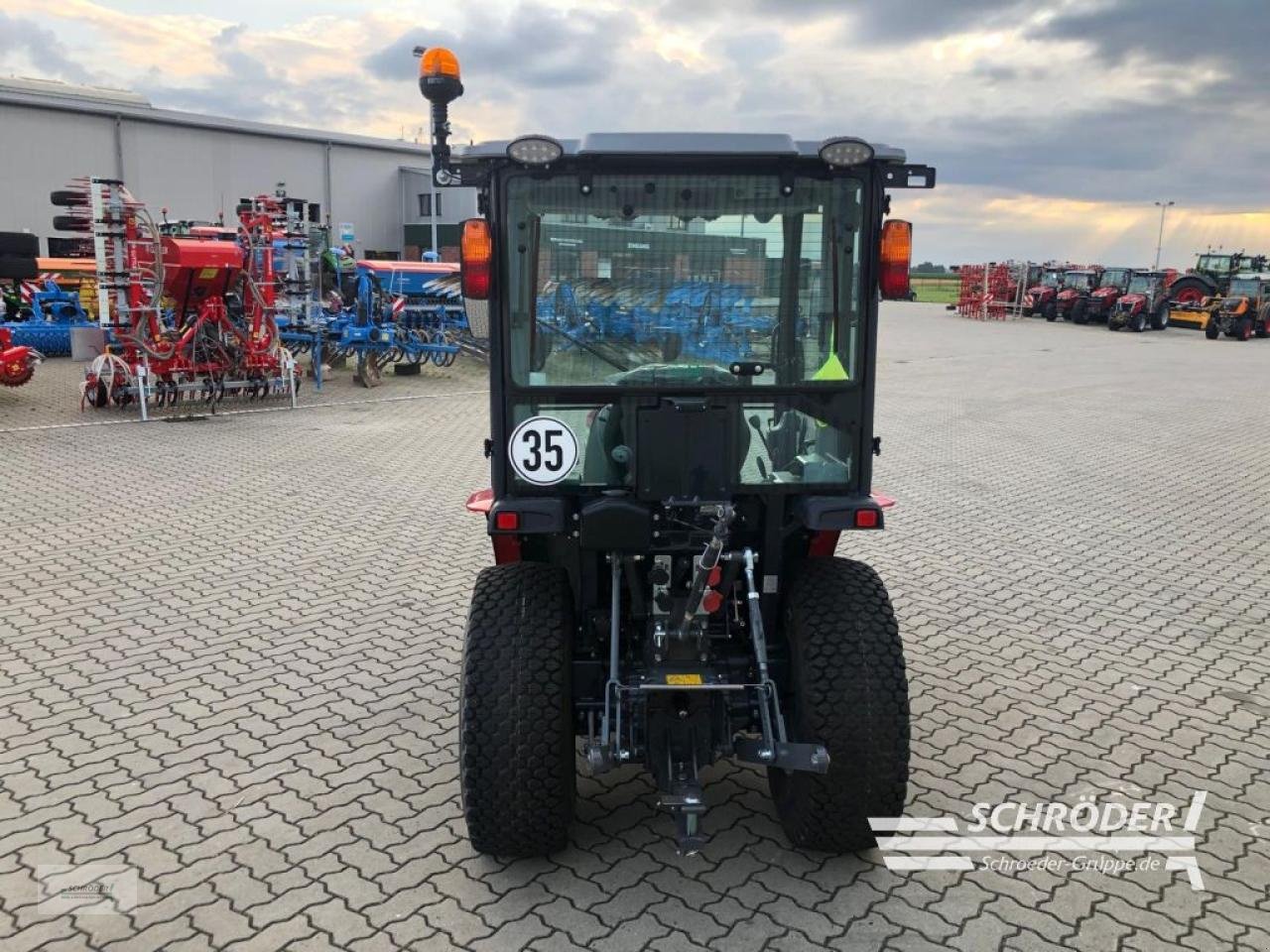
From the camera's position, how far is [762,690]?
310 cm

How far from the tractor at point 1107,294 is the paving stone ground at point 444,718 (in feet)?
83.5

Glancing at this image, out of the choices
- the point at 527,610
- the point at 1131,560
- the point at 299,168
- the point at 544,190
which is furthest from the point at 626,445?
the point at 299,168

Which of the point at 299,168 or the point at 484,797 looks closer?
the point at 484,797

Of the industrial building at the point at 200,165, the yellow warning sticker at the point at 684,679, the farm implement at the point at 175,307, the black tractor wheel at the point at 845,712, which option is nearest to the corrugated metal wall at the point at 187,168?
the industrial building at the point at 200,165

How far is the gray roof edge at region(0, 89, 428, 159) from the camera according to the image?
1168 inches

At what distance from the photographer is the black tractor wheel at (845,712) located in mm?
3064

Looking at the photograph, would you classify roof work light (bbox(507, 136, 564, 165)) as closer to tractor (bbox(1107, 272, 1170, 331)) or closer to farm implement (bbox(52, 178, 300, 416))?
farm implement (bbox(52, 178, 300, 416))

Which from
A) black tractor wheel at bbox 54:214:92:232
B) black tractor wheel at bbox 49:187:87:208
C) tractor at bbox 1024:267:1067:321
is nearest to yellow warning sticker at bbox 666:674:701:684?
black tractor wheel at bbox 54:214:92:232

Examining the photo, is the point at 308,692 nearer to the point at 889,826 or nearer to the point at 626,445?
the point at 626,445

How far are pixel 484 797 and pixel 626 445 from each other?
3.98ft

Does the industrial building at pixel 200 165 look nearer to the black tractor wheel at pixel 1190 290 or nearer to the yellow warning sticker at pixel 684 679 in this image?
A: the yellow warning sticker at pixel 684 679

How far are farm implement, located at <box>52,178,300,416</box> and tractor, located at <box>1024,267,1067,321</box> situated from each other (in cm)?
2897

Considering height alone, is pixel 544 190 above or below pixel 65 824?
above

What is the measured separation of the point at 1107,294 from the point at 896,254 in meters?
33.0
